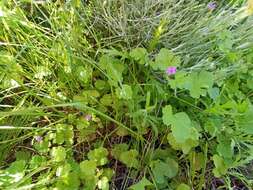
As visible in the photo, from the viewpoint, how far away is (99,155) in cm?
121

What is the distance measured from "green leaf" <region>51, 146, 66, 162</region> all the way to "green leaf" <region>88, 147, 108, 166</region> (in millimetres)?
70

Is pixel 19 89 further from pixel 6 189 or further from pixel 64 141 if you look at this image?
pixel 6 189

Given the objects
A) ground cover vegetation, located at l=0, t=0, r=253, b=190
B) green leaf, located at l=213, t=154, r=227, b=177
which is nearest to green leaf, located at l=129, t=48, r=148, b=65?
ground cover vegetation, located at l=0, t=0, r=253, b=190

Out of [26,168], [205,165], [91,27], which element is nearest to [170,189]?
[205,165]

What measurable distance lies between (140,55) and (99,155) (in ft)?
0.96

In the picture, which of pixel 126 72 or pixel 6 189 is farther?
pixel 126 72

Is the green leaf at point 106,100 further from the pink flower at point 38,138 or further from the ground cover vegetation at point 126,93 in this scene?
the pink flower at point 38,138

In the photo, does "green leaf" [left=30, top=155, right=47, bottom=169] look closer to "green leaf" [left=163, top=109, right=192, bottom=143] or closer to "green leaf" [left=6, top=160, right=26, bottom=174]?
"green leaf" [left=6, top=160, right=26, bottom=174]

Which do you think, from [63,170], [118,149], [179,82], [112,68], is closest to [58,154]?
[63,170]

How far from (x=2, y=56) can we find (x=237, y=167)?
0.73 metres

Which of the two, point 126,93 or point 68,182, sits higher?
point 126,93

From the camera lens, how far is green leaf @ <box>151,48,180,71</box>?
3.89 feet

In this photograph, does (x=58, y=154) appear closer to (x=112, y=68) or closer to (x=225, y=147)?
(x=112, y=68)

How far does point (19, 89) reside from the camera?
4.39ft
